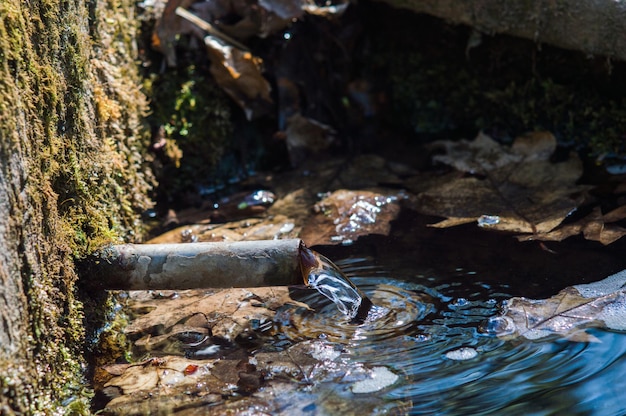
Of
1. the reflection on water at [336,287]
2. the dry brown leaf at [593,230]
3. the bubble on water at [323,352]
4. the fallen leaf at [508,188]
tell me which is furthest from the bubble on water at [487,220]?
the bubble on water at [323,352]

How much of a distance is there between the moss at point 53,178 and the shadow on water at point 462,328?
2.69ft

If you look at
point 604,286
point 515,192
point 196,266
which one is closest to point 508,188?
point 515,192

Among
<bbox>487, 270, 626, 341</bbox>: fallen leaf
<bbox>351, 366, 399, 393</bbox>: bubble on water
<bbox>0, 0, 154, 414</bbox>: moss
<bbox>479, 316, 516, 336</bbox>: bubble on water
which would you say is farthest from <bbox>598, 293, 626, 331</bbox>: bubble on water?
<bbox>0, 0, 154, 414</bbox>: moss

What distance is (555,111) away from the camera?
4.51m

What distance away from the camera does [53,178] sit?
2391 millimetres

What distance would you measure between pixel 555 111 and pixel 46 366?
11.7ft

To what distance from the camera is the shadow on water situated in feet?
7.15

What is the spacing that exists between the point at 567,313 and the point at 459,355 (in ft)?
1.54

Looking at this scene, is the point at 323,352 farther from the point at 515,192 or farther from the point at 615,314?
the point at 515,192

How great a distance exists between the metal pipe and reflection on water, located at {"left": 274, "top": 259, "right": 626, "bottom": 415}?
0.32 metres

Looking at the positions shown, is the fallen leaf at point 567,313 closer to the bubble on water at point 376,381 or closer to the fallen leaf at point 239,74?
the bubble on water at point 376,381

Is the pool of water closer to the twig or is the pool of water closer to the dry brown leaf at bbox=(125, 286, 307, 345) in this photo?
the dry brown leaf at bbox=(125, 286, 307, 345)

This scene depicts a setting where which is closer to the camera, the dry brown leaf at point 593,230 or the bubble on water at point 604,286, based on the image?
the bubble on water at point 604,286

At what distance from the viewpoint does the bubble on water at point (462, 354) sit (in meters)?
2.40
